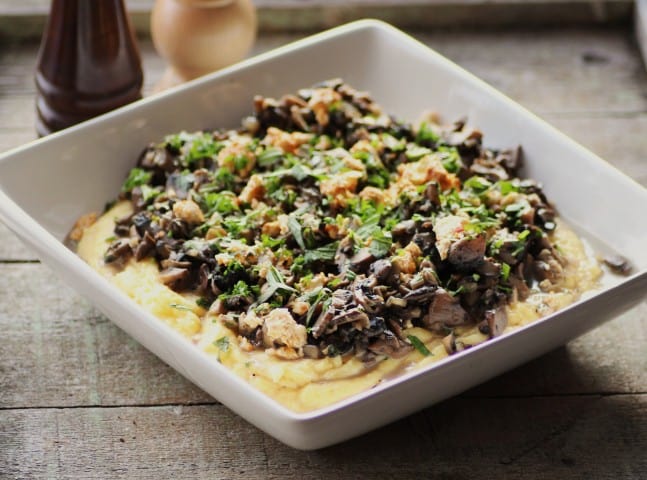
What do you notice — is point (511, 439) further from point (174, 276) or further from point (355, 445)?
point (174, 276)

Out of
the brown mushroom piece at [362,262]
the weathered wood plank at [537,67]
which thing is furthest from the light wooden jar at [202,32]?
the brown mushroom piece at [362,262]


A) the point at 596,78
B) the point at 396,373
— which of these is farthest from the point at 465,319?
the point at 596,78

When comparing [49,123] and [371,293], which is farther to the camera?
[49,123]

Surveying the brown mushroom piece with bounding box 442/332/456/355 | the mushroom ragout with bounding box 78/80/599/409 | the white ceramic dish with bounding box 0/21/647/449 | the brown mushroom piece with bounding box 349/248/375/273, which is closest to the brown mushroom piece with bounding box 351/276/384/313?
the mushroom ragout with bounding box 78/80/599/409

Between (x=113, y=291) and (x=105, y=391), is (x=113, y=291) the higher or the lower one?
the higher one

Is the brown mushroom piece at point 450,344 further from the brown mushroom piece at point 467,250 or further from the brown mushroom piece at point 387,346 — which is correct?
the brown mushroom piece at point 467,250

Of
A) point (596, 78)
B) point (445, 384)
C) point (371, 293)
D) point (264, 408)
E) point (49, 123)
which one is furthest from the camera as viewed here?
point (596, 78)

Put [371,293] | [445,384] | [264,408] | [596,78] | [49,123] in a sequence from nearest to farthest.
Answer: [264,408], [445,384], [371,293], [49,123], [596,78]

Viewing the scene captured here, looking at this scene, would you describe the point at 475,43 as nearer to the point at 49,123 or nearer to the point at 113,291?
the point at 49,123
